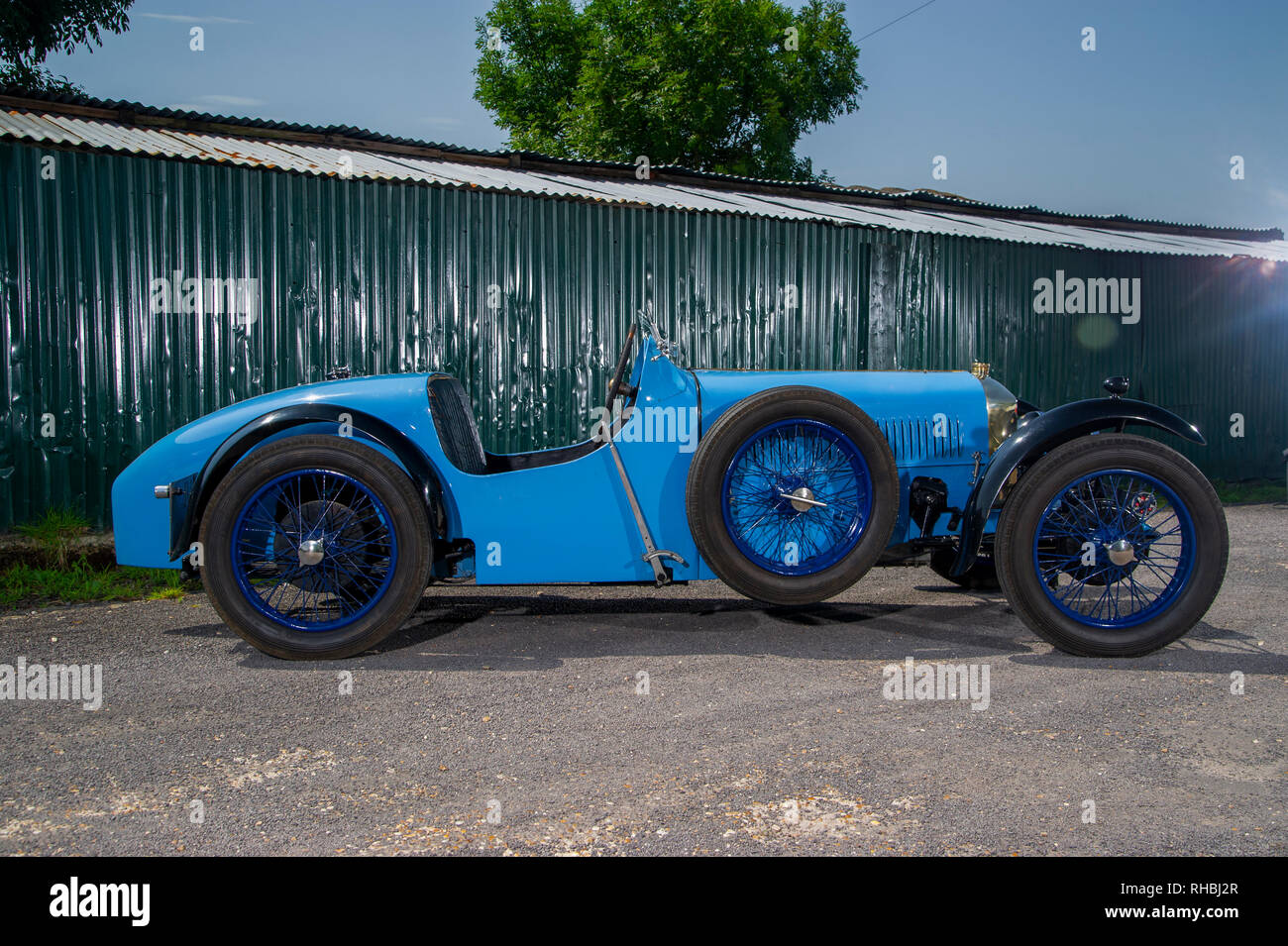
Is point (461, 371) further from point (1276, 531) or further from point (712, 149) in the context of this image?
point (712, 149)

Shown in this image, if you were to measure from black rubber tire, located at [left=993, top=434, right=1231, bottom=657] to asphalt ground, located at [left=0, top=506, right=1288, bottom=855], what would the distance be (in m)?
0.13

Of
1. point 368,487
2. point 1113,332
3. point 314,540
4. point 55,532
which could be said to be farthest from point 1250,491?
point 55,532

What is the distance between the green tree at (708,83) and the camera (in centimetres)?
2698

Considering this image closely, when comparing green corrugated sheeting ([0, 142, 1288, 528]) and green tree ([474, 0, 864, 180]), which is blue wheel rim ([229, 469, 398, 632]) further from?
green tree ([474, 0, 864, 180])

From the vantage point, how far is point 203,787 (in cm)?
276

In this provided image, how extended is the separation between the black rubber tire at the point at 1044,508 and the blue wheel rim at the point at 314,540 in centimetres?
268

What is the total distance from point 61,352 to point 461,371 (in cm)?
295

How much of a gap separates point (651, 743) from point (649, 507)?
51.3 inches

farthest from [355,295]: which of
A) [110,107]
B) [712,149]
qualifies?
[712,149]

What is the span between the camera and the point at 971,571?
17.6ft

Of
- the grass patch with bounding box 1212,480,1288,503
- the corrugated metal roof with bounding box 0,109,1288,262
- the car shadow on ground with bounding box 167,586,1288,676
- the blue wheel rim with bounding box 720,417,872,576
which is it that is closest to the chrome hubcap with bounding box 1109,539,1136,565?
the car shadow on ground with bounding box 167,586,1288,676

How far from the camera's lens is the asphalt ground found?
2.46 metres

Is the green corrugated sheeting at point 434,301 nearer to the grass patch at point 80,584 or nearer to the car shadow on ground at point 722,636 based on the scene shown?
the grass patch at point 80,584
